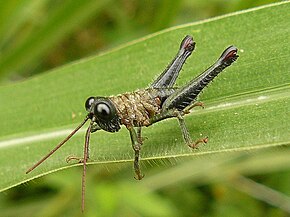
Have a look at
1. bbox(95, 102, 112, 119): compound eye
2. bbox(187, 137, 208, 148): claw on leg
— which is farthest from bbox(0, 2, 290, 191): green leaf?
bbox(95, 102, 112, 119): compound eye

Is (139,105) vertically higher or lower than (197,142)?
higher

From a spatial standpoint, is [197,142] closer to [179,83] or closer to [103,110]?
[103,110]

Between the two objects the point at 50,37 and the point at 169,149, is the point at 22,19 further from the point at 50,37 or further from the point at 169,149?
the point at 169,149

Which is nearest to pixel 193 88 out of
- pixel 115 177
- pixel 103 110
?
pixel 103 110

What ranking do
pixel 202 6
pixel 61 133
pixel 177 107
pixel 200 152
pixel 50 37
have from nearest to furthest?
pixel 200 152
pixel 177 107
pixel 61 133
pixel 50 37
pixel 202 6

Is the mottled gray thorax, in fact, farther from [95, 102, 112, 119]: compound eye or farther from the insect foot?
the insect foot

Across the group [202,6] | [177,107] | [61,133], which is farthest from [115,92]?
[202,6]
